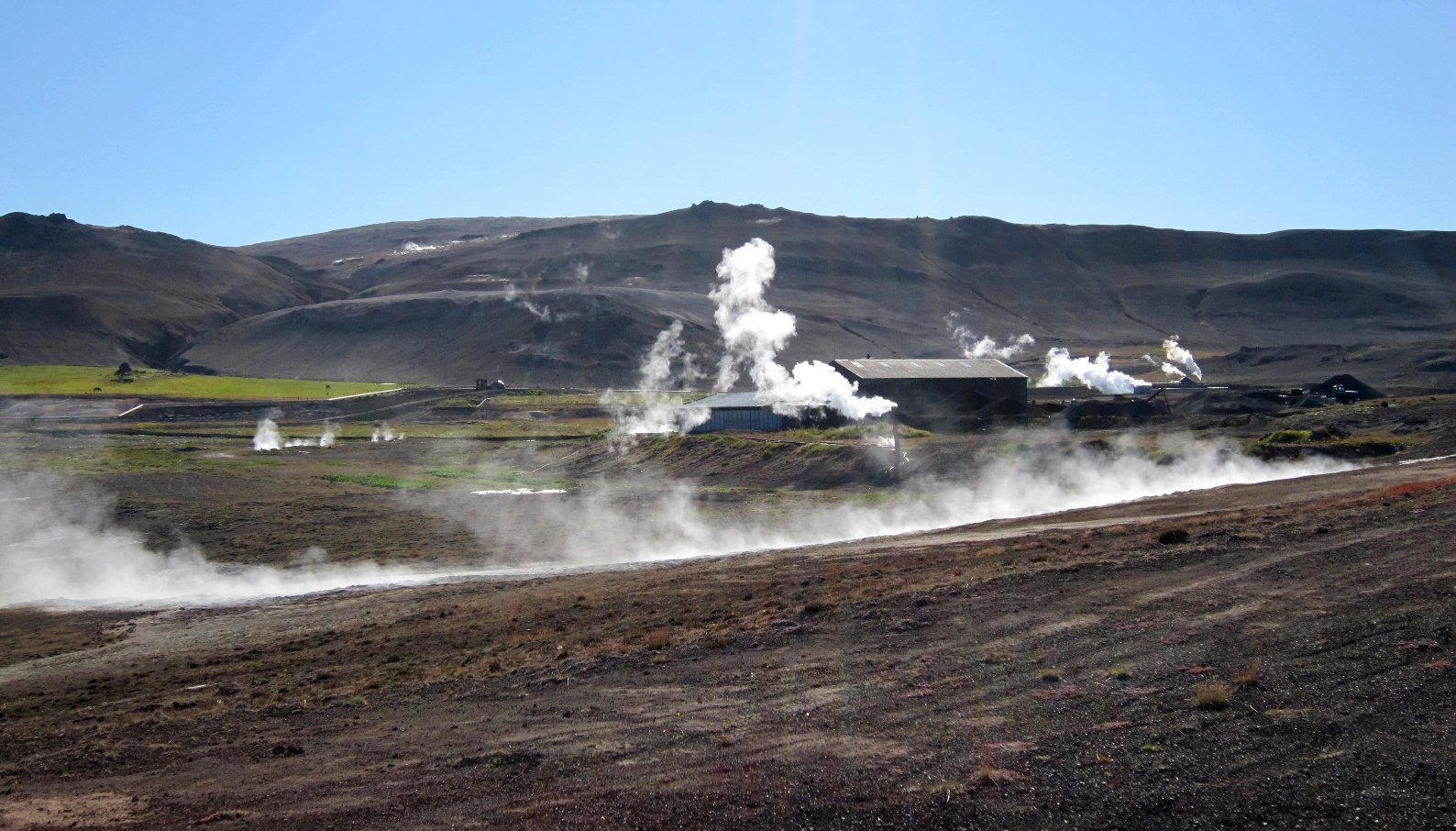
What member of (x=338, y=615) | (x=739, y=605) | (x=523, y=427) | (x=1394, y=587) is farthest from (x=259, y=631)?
(x=523, y=427)

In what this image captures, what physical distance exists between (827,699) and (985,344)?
519 ft

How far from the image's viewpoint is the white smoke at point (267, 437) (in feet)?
255

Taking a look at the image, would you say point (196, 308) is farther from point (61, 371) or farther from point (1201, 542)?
point (1201, 542)

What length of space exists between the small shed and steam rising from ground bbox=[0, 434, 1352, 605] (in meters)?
14.2

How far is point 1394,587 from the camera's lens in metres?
15.7

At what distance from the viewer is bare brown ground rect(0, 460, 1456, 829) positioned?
10.1 meters

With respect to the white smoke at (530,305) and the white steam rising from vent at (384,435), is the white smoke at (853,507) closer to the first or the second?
the white steam rising from vent at (384,435)

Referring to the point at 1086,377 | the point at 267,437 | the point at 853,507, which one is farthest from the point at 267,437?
the point at 1086,377

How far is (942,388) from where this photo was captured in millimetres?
74438

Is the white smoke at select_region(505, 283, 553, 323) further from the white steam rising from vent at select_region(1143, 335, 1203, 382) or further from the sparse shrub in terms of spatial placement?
the sparse shrub

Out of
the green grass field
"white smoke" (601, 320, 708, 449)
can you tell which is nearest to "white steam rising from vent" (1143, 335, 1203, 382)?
"white smoke" (601, 320, 708, 449)

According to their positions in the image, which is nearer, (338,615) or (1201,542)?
(1201,542)

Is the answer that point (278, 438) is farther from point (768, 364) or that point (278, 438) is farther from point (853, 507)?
point (853, 507)

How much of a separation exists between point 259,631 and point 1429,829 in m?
20.6
